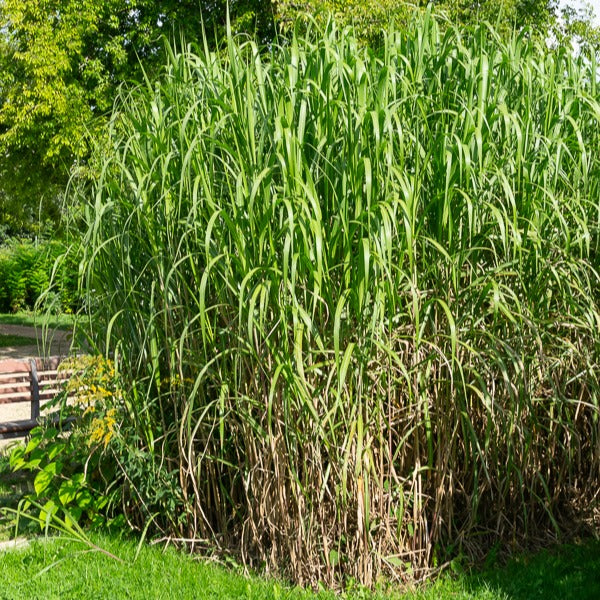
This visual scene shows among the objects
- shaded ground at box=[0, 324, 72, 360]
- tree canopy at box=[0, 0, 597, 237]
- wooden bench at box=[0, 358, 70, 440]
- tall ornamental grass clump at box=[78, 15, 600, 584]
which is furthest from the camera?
shaded ground at box=[0, 324, 72, 360]

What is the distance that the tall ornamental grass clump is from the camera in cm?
348

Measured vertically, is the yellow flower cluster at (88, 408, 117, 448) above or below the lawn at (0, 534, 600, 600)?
above

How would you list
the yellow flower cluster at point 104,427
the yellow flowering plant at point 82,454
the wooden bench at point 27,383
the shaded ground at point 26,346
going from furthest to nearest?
the shaded ground at point 26,346 → the wooden bench at point 27,383 → the yellow flowering plant at point 82,454 → the yellow flower cluster at point 104,427

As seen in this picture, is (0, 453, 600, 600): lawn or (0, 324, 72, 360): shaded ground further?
(0, 324, 72, 360): shaded ground

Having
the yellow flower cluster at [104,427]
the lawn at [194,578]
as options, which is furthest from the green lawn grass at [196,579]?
the yellow flower cluster at [104,427]

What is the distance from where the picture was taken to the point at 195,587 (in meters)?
3.56

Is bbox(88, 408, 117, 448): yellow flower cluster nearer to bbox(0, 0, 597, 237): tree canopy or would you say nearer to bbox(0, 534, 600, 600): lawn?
bbox(0, 534, 600, 600): lawn

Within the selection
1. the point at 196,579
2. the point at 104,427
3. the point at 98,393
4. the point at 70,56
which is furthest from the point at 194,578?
the point at 70,56

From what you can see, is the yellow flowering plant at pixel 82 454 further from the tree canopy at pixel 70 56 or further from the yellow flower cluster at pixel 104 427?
the tree canopy at pixel 70 56

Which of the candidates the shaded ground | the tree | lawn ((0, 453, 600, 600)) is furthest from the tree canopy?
lawn ((0, 453, 600, 600))

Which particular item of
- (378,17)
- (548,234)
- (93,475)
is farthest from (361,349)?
(378,17)

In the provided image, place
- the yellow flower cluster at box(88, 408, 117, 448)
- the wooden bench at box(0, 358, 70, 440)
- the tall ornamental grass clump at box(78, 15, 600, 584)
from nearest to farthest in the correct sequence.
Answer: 1. the tall ornamental grass clump at box(78, 15, 600, 584)
2. the yellow flower cluster at box(88, 408, 117, 448)
3. the wooden bench at box(0, 358, 70, 440)

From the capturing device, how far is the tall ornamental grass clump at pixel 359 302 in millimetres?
3484

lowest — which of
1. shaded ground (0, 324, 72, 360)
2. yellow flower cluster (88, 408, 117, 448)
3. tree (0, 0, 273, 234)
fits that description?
shaded ground (0, 324, 72, 360)
